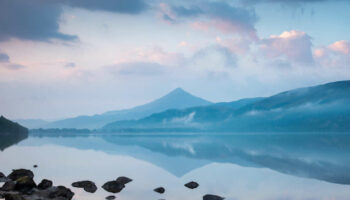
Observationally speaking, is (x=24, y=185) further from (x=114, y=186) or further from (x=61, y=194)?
(x=114, y=186)

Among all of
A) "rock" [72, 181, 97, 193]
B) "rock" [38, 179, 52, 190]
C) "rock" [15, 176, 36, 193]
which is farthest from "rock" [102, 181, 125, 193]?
"rock" [15, 176, 36, 193]

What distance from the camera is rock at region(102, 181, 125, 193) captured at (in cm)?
3227

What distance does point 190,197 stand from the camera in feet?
97.1

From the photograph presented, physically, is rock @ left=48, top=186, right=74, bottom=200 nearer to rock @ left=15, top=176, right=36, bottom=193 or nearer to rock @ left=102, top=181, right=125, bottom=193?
rock @ left=15, top=176, right=36, bottom=193

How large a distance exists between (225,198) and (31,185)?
16622 millimetres

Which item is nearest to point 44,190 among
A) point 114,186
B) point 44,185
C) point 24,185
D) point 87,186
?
point 24,185

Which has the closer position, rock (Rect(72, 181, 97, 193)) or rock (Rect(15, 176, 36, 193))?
rock (Rect(15, 176, 36, 193))

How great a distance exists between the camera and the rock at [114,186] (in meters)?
32.3

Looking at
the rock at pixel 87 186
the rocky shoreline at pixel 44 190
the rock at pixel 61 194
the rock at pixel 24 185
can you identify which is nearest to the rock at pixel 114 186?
the rocky shoreline at pixel 44 190

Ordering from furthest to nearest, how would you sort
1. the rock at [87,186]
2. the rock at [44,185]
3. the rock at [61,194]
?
the rock at [87,186] → the rock at [44,185] → the rock at [61,194]

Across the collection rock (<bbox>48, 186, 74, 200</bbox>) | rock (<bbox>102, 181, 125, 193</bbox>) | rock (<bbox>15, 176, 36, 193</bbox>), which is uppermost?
rock (<bbox>15, 176, 36, 193</bbox>)

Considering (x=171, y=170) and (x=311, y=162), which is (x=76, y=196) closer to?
(x=171, y=170)

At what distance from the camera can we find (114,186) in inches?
1304

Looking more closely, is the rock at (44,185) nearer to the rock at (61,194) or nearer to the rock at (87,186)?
the rock at (87,186)
